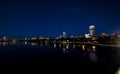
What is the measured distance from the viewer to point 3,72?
1725 inches

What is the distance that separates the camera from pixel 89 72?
42469mm

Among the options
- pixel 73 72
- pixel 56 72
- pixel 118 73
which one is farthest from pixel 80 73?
pixel 118 73

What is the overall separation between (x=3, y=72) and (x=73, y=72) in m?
15.6

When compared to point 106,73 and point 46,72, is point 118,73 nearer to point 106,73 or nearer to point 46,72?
point 106,73

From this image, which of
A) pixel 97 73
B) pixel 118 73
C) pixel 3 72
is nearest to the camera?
pixel 118 73

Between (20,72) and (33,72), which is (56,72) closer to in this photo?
(33,72)

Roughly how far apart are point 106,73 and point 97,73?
2.00 m

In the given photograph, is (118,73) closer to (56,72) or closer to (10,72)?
(56,72)

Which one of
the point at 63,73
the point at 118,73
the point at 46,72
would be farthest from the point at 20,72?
the point at 118,73

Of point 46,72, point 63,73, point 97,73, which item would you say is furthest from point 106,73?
point 46,72

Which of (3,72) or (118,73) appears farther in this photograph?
(3,72)

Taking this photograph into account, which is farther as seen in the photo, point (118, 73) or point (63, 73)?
point (63, 73)

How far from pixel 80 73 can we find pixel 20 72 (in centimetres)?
1325

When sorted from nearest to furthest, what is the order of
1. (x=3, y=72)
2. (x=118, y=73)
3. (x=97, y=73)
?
(x=118, y=73) < (x=97, y=73) < (x=3, y=72)
